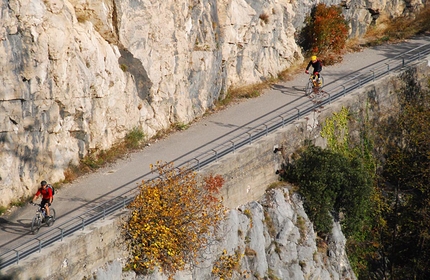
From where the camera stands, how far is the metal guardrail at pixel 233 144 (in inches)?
647

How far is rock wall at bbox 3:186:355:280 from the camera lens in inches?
654

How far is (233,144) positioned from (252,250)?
2.77m

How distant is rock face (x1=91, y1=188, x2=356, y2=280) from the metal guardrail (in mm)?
1584

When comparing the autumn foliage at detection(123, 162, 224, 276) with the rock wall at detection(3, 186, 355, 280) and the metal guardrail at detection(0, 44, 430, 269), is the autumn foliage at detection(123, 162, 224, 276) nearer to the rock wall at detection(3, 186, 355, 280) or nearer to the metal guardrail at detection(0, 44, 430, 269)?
the rock wall at detection(3, 186, 355, 280)

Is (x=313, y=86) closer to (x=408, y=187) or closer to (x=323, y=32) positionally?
(x=323, y=32)

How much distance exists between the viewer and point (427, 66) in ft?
93.6

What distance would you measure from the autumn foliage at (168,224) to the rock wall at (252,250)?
0.86 ft

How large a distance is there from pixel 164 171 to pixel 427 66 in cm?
1300

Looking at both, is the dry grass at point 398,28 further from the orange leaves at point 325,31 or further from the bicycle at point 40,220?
the bicycle at point 40,220

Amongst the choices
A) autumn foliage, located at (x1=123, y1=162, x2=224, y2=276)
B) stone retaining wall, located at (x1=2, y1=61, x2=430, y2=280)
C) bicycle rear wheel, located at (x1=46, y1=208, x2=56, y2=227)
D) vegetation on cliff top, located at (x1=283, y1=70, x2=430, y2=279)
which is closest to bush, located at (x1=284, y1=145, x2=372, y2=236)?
vegetation on cliff top, located at (x1=283, y1=70, x2=430, y2=279)

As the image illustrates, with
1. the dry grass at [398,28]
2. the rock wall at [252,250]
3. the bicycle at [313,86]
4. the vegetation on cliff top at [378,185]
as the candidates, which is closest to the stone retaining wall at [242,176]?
the rock wall at [252,250]

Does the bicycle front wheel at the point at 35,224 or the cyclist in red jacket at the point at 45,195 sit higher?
the cyclist in red jacket at the point at 45,195

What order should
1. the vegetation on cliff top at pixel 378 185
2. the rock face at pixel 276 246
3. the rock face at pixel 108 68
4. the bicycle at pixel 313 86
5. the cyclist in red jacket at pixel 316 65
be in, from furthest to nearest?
1. the bicycle at pixel 313 86
2. the cyclist in red jacket at pixel 316 65
3. the vegetation on cliff top at pixel 378 185
4. the rock face at pixel 276 246
5. the rock face at pixel 108 68

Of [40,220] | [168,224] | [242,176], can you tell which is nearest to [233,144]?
[242,176]
